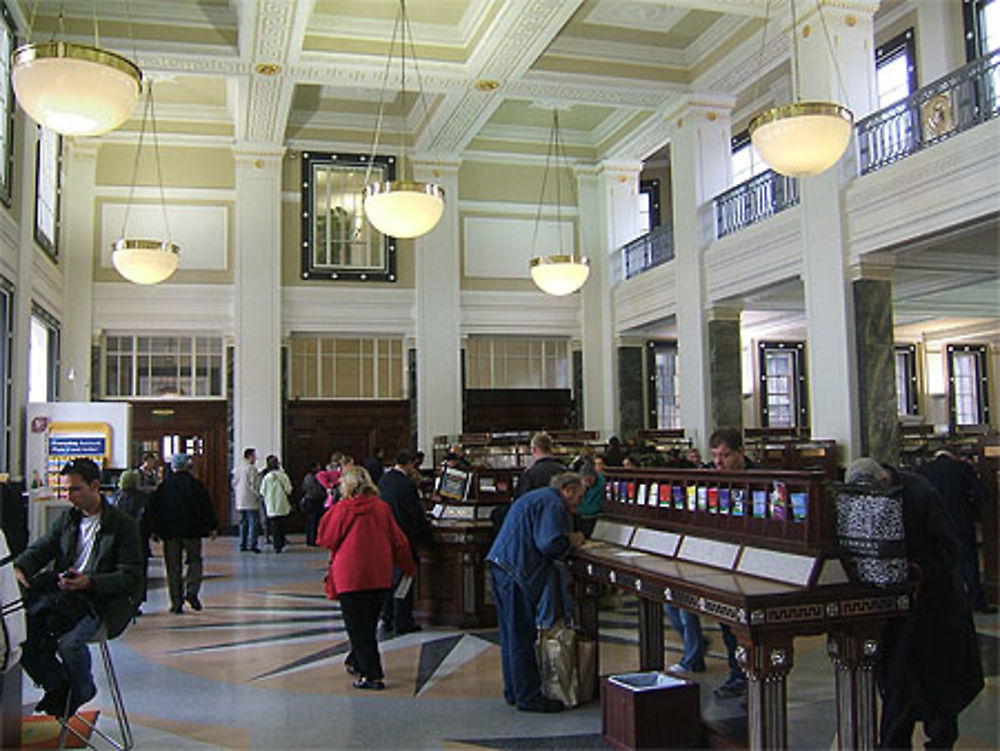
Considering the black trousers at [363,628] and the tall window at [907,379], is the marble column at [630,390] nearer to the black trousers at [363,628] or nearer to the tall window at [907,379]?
the tall window at [907,379]

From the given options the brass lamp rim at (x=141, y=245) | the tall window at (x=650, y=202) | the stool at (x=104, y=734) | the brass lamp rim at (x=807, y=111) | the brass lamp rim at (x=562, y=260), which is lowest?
the stool at (x=104, y=734)

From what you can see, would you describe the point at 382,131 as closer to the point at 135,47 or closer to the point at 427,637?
the point at 135,47

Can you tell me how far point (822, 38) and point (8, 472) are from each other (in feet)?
34.6

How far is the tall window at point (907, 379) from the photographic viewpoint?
19.5 meters

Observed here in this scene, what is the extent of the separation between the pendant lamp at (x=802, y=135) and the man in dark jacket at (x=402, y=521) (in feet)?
14.1

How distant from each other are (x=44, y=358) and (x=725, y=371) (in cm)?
1012

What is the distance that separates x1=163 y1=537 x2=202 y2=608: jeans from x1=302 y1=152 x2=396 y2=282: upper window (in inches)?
319

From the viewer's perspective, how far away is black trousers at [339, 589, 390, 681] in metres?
5.78

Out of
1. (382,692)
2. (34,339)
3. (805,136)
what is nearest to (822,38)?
(805,136)

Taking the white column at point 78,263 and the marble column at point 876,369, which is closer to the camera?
the marble column at point 876,369

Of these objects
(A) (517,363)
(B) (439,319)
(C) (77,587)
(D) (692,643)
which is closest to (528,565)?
(D) (692,643)

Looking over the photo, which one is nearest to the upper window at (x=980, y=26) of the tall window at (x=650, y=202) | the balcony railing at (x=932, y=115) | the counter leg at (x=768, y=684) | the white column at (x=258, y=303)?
the balcony railing at (x=932, y=115)

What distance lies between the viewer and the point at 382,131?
16.3 meters

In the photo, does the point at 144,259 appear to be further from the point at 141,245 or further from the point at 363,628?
the point at 363,628
